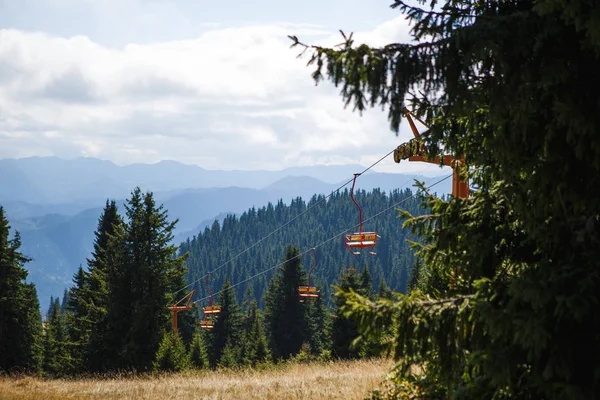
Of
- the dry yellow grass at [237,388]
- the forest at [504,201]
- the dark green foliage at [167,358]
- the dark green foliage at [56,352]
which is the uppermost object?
the forest at [504,201]

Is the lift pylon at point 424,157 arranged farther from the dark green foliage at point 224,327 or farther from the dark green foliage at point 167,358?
the dark green foliage at point 224,327

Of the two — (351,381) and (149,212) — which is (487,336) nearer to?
(351,381)

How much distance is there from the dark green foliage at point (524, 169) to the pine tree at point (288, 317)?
52670 millimetres

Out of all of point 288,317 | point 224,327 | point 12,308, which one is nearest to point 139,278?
point 12,308

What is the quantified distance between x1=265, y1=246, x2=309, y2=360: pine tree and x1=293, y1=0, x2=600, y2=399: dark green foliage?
52.7 metres

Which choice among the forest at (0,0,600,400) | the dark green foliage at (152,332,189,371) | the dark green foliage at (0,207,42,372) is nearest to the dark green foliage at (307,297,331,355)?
the dark green foliage at (0,207,42,372)

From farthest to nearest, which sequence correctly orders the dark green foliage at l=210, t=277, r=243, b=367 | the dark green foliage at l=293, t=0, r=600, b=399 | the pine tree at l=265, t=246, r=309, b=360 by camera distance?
the dark green foliage at l=210, t=277, r=243, b=367 < the pine tree at l=265, t=246, r=309, b=360 < the dark green foliage at l=293, t=0, r=600, b=399

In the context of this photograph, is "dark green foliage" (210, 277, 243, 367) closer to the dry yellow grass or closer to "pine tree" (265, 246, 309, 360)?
"pine tree" (265, 246, 309, 360)

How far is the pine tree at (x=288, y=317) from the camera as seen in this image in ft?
194

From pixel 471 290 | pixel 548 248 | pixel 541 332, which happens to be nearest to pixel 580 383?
pixel 541 332

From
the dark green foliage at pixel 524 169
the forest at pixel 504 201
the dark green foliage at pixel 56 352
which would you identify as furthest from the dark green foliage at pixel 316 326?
the dark green foliage at pixel 524 169

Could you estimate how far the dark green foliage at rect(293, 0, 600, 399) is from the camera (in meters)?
5.09

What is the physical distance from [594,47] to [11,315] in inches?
1378

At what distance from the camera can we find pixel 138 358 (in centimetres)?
2869
